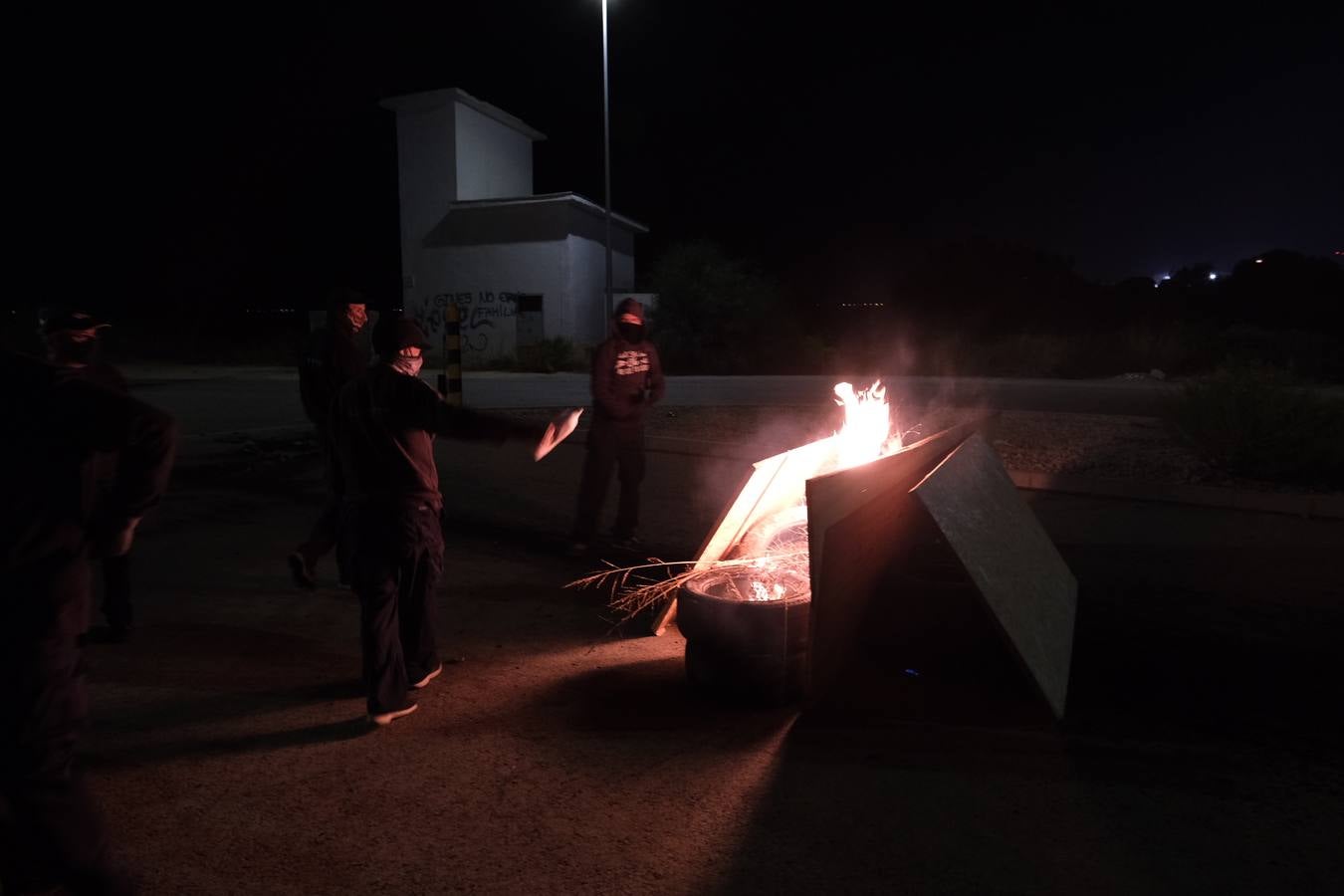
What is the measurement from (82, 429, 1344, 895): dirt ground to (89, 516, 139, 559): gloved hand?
95 centimetres

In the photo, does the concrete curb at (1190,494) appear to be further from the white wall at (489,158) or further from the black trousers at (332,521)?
the white wall at (489,158)

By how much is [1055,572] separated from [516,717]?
2720 mm

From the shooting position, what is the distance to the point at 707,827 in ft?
9.59

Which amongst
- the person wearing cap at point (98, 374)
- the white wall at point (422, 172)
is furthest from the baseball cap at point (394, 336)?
the white wall at point (422, 172)

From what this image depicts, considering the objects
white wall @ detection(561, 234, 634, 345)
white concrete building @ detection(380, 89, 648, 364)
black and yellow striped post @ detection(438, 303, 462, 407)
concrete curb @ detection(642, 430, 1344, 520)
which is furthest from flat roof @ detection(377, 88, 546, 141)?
concrete curb @ detection(642, 430, 1344, 520)

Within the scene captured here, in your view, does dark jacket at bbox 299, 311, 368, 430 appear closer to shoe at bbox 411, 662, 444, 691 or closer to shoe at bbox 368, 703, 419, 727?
shoe at bbox 411, 662, 444, 691

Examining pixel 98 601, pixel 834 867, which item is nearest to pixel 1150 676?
pixel 834 867

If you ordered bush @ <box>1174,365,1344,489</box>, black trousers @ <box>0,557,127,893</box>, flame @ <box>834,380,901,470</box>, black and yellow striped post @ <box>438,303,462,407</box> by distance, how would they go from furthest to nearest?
black and yellow striped post @ <box>438,303,462,407</box> < bush @ <box>1174,365,1344,489</box> < flame @ <box>834,380,901,470</box> < black trousers @ <box>0,557,127,893</box>

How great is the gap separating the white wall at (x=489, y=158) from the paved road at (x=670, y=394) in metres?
12.8

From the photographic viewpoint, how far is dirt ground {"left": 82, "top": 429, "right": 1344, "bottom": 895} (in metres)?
2.71

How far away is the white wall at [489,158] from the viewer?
35.7m

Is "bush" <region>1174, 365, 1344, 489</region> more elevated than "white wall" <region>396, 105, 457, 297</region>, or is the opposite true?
"white wall" <region>396, 105, 457, 297</region>

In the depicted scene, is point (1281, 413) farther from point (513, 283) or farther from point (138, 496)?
point (513, 283)

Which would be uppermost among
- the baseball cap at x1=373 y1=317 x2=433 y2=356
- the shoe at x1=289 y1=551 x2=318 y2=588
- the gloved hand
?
the baseball cap at x1=373 y1=317 x2=433 y2=356
